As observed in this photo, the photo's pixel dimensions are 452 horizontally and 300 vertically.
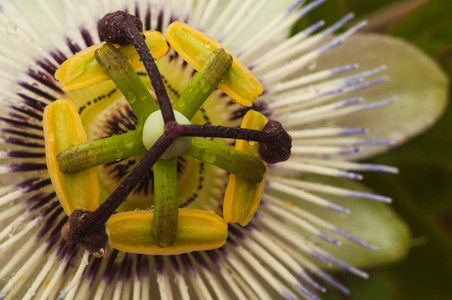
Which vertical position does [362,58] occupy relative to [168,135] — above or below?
below

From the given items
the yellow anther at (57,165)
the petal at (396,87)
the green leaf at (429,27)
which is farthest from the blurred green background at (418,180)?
the yellow anther at (57,165)

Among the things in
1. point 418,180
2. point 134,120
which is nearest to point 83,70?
point 134,120

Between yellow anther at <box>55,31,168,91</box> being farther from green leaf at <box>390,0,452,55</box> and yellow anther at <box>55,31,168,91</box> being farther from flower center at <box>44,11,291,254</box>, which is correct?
green leaf at <box>390,0,452,55</box>

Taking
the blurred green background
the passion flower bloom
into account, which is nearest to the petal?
the passion flower bloom

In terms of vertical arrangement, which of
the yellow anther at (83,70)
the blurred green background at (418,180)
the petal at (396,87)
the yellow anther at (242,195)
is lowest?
the blurred green background at (418,180)

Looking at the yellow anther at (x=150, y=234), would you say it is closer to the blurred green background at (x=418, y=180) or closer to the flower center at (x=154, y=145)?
the flower center at (x=154, y=145)

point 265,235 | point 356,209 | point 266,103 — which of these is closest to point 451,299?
point 356,209

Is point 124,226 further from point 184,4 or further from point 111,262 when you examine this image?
point 184,4
